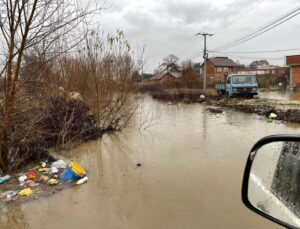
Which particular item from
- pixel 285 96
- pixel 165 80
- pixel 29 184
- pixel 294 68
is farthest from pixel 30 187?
pixel 165 80

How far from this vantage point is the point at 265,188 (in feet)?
6.10

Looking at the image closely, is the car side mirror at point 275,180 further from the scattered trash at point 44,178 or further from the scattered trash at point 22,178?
the scattered trash at point 22,178

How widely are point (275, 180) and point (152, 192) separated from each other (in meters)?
2.84

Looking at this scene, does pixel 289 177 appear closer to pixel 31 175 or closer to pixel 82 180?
pixel 82 180

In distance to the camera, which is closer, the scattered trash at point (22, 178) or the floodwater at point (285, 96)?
the scattered trash at point (22, 178)

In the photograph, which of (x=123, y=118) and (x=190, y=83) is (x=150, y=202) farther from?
(x=190, y=83)

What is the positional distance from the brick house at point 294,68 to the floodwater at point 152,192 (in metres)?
24.7

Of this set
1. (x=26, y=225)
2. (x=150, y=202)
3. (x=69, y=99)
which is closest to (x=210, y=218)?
(x=150, y=202)

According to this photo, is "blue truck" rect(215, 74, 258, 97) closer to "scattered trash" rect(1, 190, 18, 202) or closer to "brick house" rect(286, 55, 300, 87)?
"brick house" rect(286, 55, 300, 87)

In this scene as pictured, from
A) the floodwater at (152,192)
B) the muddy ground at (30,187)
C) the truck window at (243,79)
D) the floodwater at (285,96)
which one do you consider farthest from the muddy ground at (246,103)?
the muddy ground at (30,187)

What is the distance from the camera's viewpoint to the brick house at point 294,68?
2842 centimetres

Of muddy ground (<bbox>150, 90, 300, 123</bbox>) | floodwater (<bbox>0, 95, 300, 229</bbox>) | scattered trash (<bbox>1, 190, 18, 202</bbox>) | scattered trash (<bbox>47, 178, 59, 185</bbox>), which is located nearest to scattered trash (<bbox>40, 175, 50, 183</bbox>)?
scattered trash (<bbox>47, 178, 59, 185</bbox>)

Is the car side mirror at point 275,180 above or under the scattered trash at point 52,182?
above

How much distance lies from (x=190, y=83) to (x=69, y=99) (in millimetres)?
22025
